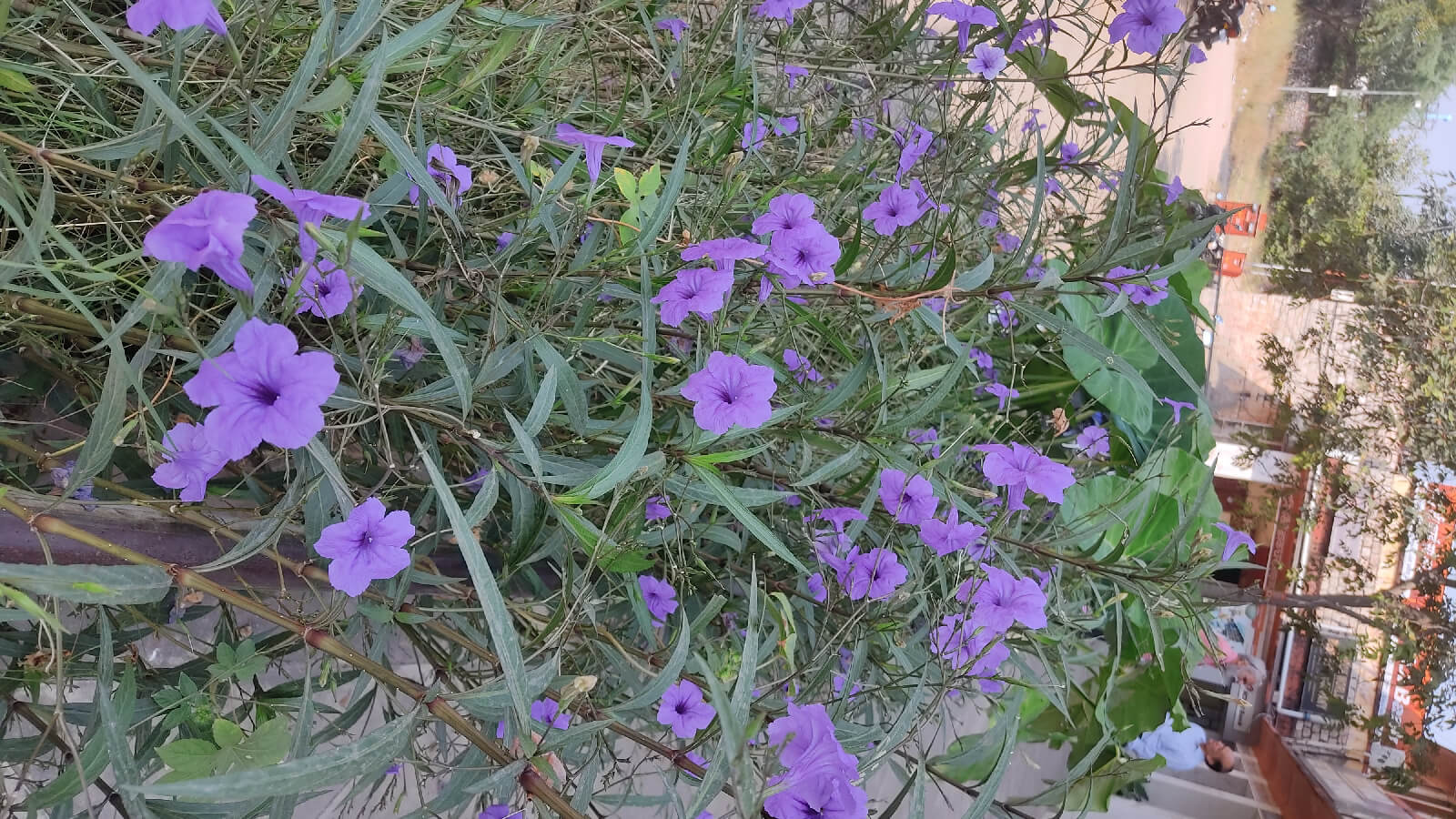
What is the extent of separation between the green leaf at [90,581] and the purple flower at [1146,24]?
0.86 m

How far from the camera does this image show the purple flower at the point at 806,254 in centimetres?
60

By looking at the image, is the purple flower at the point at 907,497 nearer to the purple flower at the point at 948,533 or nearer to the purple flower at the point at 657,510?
the purple flower at the point at 948,533

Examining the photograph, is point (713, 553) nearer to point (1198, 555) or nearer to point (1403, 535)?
point (1198, 555)

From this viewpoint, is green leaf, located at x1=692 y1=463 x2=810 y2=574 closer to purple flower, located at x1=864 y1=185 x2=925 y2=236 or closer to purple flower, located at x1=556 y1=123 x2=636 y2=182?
purple flower, located at x1=556 y1=123 x2=636 y2=182

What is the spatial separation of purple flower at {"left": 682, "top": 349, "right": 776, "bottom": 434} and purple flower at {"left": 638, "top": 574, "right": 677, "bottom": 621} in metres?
0.27

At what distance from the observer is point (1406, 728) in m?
2.56

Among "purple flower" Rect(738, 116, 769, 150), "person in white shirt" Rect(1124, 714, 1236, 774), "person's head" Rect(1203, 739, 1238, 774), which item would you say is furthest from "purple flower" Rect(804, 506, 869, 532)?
"person's head" Rect(1203, 739, 1238, 774)

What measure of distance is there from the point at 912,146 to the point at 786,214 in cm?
35

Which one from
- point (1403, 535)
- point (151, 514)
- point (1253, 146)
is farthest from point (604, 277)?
point (1253, 146)

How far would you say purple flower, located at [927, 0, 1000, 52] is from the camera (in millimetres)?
869

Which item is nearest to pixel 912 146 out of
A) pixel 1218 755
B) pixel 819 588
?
pixel 819 588

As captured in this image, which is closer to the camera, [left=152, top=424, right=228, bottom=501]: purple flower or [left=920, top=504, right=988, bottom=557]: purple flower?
[left=152, top=424, right=228, bottom=501]: purple flower

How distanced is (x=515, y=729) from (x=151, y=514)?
0.34 metres

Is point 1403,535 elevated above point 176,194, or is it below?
below
